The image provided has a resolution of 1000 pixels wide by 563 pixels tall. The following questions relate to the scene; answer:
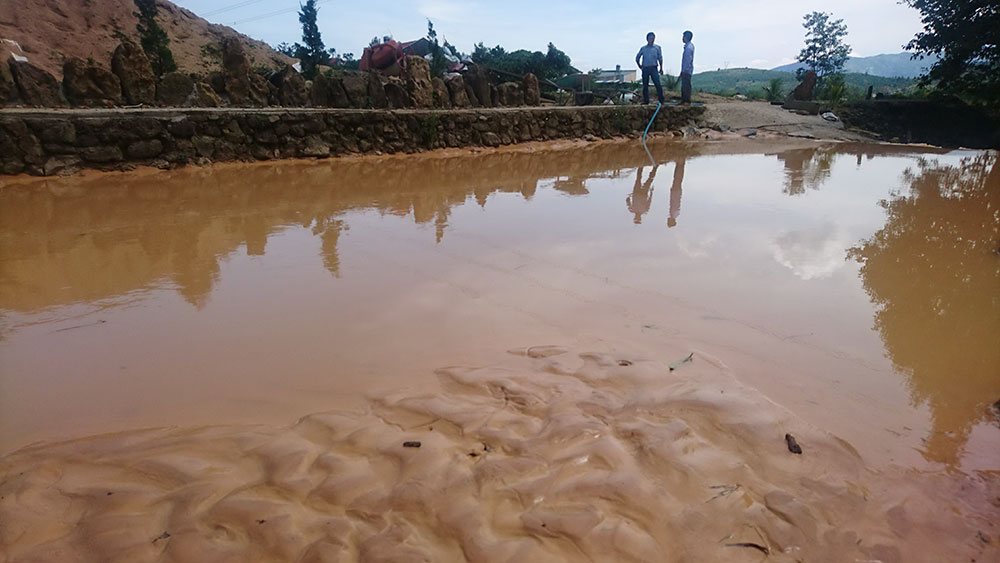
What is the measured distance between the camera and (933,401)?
2.13m

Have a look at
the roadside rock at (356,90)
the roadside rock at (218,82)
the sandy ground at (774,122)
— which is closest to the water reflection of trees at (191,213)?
the roadside rock at (356,90)

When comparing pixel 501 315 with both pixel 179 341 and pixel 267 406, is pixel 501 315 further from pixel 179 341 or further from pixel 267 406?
pixel 179 341

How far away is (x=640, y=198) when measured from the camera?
6305mm

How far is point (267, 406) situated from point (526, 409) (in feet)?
3.24

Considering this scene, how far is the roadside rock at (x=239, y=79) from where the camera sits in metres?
7.90

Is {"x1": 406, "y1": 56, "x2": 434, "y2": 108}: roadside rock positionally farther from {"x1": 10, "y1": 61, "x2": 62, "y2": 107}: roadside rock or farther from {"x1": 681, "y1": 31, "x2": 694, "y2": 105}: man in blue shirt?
{"x1": 681, "y1": 31, "x2": 694, "y2": 105}: man in blue shirt

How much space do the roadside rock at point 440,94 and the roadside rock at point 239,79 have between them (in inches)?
128

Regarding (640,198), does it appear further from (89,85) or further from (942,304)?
(89,85)

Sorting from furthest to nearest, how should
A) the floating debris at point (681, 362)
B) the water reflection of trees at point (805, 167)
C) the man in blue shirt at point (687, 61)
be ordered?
the man in blue shirt at point (687, 61) < the water reflection of trees at point (805, 167) < the floating debris at point (681, 362)

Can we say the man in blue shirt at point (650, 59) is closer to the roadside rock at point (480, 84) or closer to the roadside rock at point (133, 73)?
the roadside rock at point (480, 84)

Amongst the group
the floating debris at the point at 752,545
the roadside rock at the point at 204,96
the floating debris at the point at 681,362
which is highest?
the roadside rock at the point at 204,96

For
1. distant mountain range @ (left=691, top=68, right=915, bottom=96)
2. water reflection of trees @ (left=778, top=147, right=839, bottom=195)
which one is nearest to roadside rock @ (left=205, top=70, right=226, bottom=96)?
water reflection of trees @ (left=778, top=147, right=839, bottom=195)

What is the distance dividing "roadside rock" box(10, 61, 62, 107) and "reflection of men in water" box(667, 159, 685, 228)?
741 cm

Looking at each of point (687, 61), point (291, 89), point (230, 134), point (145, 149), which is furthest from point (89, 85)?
point (687, 61)
